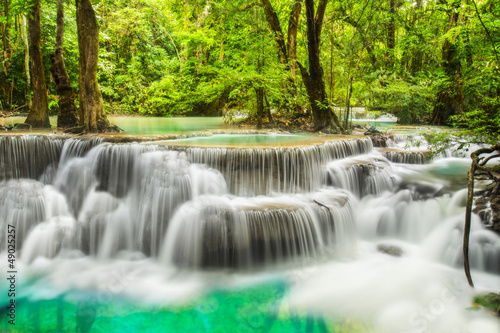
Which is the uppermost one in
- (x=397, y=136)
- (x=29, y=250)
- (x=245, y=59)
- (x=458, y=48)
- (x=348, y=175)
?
(x=458, y=48)

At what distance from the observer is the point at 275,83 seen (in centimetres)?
1035

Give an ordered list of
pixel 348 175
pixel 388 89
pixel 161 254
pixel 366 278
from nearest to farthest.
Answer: pixel 366 278 → pixel 161 254 → pixel 348 175 → pixel 388 89

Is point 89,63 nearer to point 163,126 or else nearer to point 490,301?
point 163,126

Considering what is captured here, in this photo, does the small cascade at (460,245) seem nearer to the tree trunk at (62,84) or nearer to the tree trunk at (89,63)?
the tree trunk at (89,63)

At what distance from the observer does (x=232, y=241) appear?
16.9 ft

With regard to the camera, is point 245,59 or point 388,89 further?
point 388,89

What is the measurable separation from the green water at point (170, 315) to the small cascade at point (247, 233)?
0.74 meters

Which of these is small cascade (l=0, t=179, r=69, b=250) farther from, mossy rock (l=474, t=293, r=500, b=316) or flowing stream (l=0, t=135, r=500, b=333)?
mossy rock (l=474, t=293, r=500, b=316)

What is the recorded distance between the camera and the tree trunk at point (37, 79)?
9220 millimetres

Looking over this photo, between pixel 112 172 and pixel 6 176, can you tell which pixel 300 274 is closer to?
pixel 112 172

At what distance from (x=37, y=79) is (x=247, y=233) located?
8961mm

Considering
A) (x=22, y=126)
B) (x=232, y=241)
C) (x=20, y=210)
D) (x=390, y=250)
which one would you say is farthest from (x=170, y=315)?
(x=22, y=126)

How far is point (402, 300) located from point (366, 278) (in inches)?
25.8

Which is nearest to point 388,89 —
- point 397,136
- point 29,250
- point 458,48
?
point 397,136
